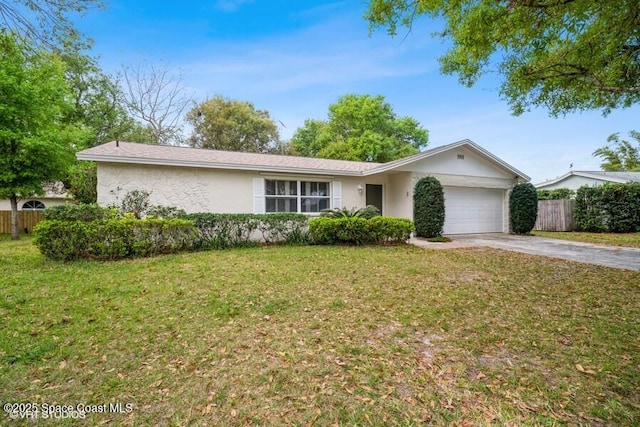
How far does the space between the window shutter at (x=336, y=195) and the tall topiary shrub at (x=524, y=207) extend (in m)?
8.01

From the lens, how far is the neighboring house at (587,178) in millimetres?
18734

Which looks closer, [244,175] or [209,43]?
[244,175]

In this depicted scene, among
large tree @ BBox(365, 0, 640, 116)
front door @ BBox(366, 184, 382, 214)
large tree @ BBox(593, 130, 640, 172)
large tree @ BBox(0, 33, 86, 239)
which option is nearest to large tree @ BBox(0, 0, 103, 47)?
large tree @ BBox(365, 0, 640, 116)

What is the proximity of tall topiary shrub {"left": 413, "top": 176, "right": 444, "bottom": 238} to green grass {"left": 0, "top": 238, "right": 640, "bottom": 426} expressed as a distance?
5.33m

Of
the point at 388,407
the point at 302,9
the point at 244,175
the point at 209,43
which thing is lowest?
the point at 388,407

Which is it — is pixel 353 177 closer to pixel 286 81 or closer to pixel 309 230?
pixel 309 230

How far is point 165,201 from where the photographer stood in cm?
933

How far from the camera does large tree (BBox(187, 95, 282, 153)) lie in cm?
2545

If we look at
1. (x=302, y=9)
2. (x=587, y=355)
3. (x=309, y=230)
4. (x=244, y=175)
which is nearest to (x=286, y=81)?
(x=302, y=9)

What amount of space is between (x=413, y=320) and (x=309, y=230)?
6310mm

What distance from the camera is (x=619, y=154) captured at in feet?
111

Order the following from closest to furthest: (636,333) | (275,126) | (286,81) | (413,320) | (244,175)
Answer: (636,333), (413,320), (244,175), (286,81), (275,126)

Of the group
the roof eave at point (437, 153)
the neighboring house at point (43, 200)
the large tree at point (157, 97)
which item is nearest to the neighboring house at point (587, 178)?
the roof eave at point (437, 153)

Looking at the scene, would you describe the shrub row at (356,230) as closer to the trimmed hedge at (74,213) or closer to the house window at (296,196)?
the house window at (296,196)
